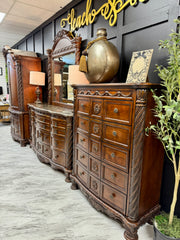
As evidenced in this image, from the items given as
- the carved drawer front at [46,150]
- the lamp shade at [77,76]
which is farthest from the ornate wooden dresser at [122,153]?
the carved drawer front at [46,150]

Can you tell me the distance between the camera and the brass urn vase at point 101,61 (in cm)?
178

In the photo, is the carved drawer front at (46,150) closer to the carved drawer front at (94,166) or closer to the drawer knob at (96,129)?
the carved drawer front at (94,166)

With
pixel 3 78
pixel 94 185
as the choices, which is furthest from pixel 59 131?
pixel 3 78

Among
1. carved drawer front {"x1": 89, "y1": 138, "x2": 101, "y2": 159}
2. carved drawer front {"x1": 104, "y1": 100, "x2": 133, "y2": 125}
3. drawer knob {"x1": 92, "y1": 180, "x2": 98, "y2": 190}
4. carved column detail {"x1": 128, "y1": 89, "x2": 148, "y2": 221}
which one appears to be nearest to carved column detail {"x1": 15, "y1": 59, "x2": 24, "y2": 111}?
carved drawer front {"x1": 89, "y1": 138, "x2": 101, "y2": 159}

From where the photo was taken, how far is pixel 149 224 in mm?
1793

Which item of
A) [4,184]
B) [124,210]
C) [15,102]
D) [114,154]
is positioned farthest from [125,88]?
[15,102]

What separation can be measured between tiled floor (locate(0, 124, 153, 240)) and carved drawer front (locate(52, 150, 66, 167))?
263mm

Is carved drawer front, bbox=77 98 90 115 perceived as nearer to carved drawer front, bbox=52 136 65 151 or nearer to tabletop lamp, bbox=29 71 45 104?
carved drawer front, bbox=52 136 65 151

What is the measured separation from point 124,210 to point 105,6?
2.51 m

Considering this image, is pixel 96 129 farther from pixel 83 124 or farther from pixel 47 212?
pixel 47 212

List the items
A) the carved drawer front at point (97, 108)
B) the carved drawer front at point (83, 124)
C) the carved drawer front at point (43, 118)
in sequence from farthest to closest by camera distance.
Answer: the carved drawer front at point (43, 118)
the carved drawer front at point (83, 124)
the carved drawer front at point (97, 108)

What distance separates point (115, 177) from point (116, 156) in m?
0.22

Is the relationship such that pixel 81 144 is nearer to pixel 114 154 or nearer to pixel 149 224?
pixel 114 154

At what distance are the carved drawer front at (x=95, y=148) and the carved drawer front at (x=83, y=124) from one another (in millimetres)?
159
